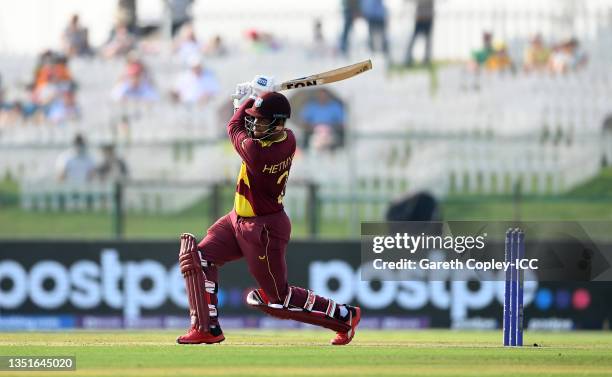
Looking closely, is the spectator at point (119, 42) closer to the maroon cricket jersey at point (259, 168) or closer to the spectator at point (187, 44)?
the spectator at point (187, 44)

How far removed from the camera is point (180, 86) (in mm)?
24984

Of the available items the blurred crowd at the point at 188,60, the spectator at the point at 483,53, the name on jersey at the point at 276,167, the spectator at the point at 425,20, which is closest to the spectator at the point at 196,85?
the blurred crowd at the point at 188,60

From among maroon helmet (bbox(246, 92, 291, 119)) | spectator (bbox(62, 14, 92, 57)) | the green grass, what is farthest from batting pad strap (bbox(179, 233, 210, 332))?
spectator (bbox(62, 14, 92, 57))

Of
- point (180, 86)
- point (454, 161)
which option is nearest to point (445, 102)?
point (454, 161)

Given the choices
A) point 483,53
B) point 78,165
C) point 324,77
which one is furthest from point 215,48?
point 324,77

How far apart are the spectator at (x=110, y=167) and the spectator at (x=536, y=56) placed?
693cm

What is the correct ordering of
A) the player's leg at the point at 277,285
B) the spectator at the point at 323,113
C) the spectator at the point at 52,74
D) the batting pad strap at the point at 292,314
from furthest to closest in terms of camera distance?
the spectator at the point at 52,74
the spectator at the point at 323,113
the batting pad strap at the point at 292,314
the player's leg at the point at 277,285

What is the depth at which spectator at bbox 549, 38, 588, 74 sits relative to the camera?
79.2 ft

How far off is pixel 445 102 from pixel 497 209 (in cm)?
326

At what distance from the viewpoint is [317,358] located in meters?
10.1

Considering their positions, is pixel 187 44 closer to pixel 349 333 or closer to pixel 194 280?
pixel 349 333

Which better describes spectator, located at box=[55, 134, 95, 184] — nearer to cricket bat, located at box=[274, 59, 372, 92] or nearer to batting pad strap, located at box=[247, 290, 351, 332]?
cricket bat, located at box=[274, 59, 372, 92]

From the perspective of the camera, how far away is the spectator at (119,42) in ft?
83.7

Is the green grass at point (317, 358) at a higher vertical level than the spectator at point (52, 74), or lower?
lower
